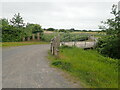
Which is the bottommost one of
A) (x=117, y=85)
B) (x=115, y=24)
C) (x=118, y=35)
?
(x=117, y=85)

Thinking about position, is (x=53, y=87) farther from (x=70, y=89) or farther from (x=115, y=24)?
(x=115, y=24)

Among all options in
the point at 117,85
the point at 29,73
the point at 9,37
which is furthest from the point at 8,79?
the point at 9,37

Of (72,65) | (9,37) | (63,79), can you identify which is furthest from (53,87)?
(9,37)

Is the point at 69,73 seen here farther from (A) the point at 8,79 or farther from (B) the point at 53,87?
(A) the point at 8,79

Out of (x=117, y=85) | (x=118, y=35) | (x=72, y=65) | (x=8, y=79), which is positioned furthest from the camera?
(x=118, y=35)

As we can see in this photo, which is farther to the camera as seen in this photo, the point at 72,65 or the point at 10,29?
the point at 10,29

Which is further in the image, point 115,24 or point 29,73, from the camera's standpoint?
point 115,24

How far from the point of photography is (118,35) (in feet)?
36.3

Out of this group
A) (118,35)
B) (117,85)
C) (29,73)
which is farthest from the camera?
(118,35)

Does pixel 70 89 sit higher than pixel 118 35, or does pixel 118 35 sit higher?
pixel 118 35

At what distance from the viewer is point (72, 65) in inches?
382

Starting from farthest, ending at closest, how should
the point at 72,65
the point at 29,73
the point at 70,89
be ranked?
the point at 72,65
the point at 29,73
the point at 70,89

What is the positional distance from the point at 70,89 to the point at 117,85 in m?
1.88

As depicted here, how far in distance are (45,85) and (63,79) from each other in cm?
106
